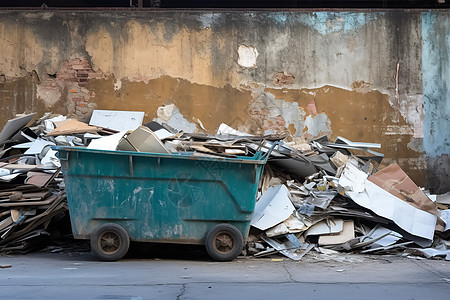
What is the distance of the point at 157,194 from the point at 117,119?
389 cm

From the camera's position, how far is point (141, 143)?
6773 mm

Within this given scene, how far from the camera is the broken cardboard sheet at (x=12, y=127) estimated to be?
29.2ft

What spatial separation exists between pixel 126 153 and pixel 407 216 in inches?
144

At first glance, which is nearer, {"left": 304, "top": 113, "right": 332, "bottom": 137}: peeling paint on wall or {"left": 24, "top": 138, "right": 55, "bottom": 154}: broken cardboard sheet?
{"left": 24, "top": 138, "right": 55, "bottom": 154}: broken cardboard sheet

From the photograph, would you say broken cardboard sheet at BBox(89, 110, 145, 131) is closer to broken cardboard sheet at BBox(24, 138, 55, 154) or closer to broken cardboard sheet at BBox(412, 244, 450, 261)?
broken cardboard sheet at BBox(24, 138, 55, 154)

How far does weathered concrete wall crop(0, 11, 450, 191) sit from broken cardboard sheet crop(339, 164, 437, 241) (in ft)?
9.04

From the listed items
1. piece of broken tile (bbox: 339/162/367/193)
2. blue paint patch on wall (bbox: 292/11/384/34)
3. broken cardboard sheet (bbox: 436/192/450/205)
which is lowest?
broken cardboard sheet (bbox: 436/192/450/205)

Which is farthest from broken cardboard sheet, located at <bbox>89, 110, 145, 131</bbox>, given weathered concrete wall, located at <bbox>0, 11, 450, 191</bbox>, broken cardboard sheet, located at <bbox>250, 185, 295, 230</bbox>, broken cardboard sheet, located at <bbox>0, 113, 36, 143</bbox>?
broken cardboard sheet, located at <bbox>250, 185, 295, 230</bbox>

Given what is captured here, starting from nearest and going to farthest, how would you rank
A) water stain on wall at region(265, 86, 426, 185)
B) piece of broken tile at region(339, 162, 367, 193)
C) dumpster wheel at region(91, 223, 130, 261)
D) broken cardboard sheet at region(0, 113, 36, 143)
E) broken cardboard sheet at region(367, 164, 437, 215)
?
dumpster wheel at region(91, 223, 130, 261) → piece of broken tile at region(339, 162, 367, 193) → broken cardboard sheet at region(367, 164, 437, 215) → broken cardboard sheet at region(0, 113, 36, 143) → water stain on wall at region(265, 86, 426, 185)

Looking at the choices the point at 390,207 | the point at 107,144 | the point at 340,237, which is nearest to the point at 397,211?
the point at 390,207

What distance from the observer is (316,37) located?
1062 cm

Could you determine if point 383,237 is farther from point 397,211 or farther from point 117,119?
point 117,119

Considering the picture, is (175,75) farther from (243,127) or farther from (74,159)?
(74,159)

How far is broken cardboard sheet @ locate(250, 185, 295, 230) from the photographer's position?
7406mm
